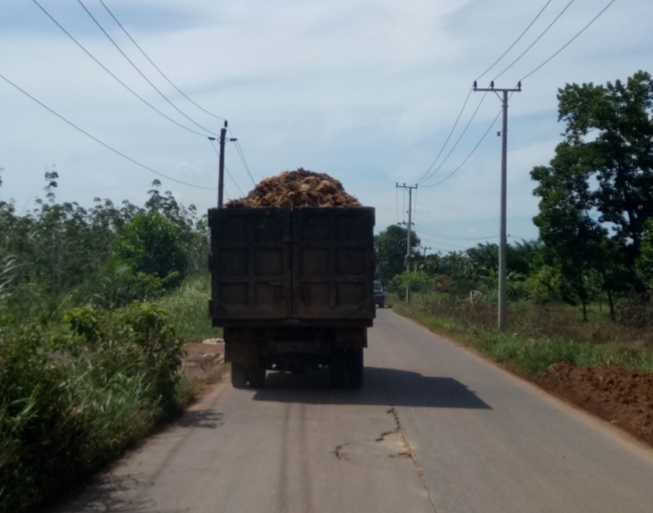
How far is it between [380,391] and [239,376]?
239 cm

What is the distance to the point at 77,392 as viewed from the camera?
7805 millimetres

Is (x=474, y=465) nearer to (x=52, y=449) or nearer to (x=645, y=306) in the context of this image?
(x=52, y=449)

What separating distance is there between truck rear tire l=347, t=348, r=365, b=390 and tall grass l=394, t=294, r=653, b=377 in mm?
4428

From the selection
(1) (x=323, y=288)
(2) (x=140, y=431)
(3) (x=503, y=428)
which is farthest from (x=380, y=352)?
(2) (x=140, y=431)

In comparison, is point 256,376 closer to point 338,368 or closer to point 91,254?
point 338,368

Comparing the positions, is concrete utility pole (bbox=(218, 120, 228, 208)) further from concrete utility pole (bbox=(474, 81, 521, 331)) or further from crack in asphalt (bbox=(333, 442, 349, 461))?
crack in asphalt (bbox=(333, 442, 349, 461))

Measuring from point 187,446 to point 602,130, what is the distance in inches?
939

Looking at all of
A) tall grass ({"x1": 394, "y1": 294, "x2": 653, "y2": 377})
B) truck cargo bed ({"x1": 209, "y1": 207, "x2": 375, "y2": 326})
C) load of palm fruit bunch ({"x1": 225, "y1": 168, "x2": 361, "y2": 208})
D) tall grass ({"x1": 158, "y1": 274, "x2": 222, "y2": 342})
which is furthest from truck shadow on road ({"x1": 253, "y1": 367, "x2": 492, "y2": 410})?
tall grass ({"x1": 158, "y1": 274, "x2": 222, "y2": 342})

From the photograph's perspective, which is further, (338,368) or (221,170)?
(221,170)

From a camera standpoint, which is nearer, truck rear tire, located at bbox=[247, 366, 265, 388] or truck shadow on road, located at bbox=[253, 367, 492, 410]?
truck shadow on road, located at bbox=[253, 367, 492, 410]

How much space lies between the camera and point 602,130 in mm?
28484

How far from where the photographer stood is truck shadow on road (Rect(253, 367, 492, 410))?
1203 centimetres

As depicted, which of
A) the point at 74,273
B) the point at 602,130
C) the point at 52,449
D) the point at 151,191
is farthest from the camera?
the point at 151,191

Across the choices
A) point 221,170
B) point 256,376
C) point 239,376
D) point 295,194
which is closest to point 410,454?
point 256,376
